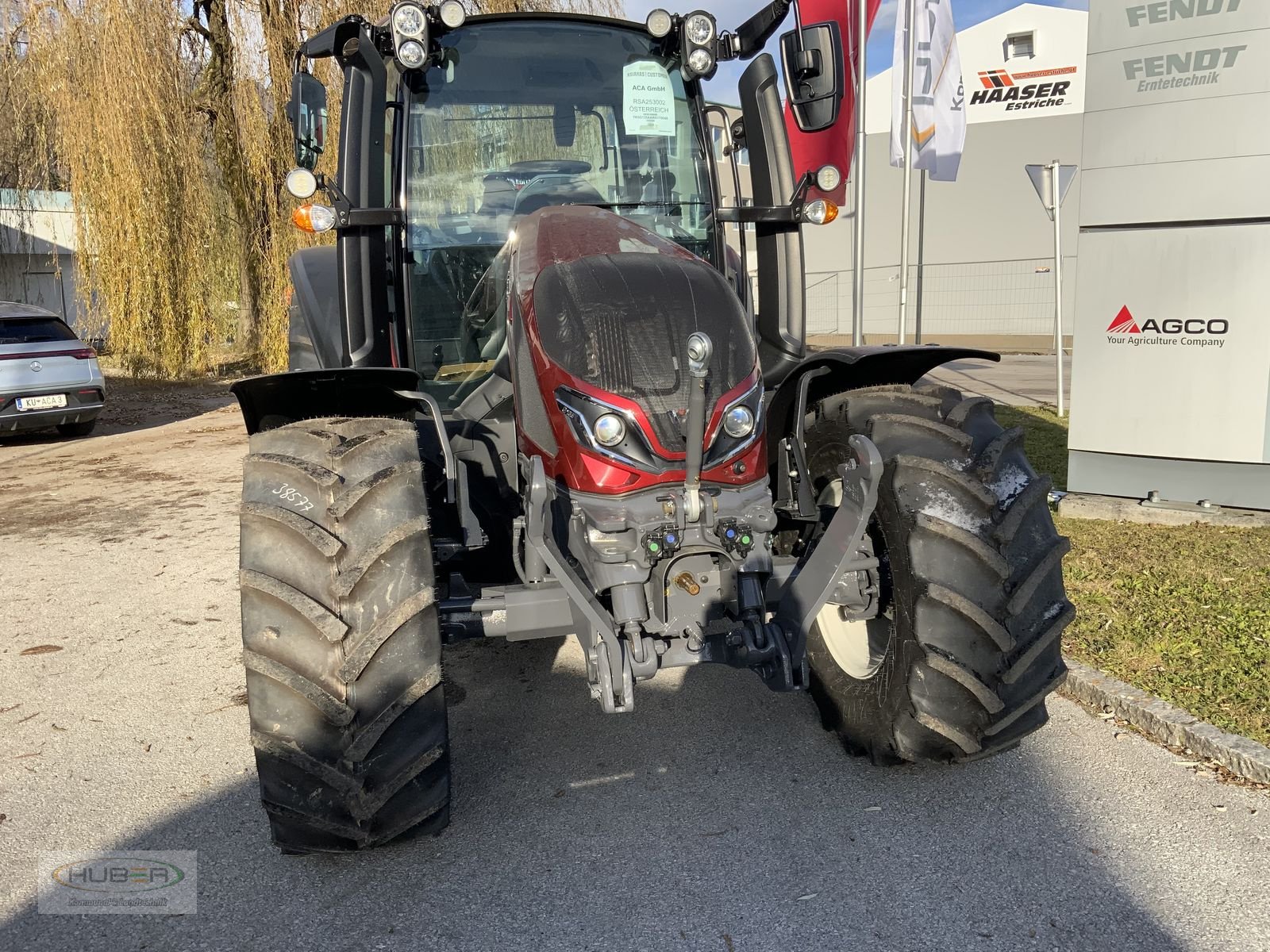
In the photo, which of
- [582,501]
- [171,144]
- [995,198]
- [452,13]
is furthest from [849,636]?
[995,198]

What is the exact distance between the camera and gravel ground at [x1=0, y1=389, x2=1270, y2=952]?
8.16 feet

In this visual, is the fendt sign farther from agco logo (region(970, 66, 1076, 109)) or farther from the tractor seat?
agco logo (region(970, 66, 1076, 109))

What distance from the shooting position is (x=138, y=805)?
3.18 m

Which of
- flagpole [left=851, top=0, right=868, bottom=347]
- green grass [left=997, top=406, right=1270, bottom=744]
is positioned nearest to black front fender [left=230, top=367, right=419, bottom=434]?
green grass [left=997, top=406, right=1270, bottom=744]

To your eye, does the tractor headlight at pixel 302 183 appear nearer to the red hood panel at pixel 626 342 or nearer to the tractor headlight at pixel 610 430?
the red hood panel at pixel 626 342

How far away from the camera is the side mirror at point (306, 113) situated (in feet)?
12.2

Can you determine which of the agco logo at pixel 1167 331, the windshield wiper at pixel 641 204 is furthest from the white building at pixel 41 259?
the agco logo at pixel 1167 331

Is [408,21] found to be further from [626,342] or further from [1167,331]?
[1167,331]

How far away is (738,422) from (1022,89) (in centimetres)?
2377

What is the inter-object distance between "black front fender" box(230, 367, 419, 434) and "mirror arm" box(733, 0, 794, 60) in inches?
79.3

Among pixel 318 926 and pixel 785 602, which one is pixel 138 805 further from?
pixel 785 602

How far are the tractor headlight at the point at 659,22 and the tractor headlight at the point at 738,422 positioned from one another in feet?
6.33

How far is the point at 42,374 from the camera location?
428 inches

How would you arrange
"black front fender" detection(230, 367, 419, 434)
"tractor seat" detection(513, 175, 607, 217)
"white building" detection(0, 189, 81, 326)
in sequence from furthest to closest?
"white building" detection(0, 189, 81, 326) → "tractor seat" detection(513, 175, 607, 217) → "black front fender" detection(230, 367, 419, 434)
